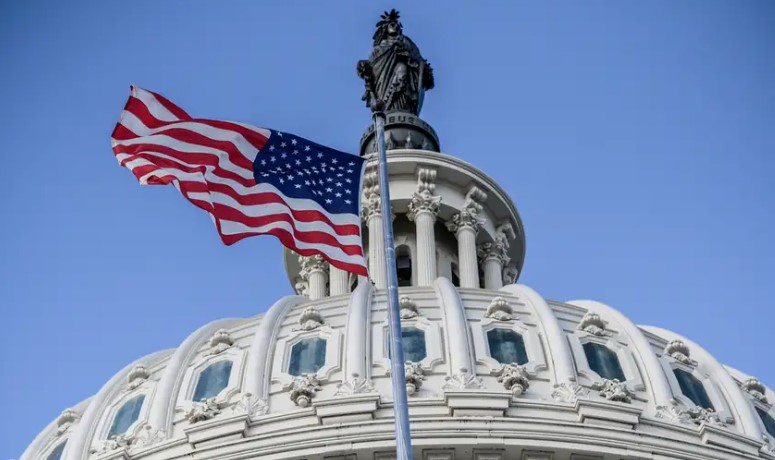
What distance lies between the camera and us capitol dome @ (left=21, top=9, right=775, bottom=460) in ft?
132

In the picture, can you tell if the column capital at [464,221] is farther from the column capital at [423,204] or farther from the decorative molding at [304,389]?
the decorative molding at [304,389]

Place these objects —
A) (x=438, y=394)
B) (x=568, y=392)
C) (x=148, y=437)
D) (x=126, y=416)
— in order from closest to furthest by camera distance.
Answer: (x=438, y=394)
(x=568, y=392)
(x=148, y=437)
(x=126, y=416)

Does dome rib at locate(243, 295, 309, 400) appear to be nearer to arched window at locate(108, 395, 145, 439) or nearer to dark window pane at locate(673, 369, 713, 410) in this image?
arched window at locate(108, 395, 145, 439)

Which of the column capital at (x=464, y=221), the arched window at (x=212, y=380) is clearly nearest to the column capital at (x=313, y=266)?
the column capital at (x=464, y=221)

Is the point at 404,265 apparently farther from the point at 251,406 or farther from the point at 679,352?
the point at 251,406

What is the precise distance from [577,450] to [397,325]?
40.1ft

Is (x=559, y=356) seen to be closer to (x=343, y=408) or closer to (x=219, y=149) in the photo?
(x=343, y=408)

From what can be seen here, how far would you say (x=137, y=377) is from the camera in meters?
46.9

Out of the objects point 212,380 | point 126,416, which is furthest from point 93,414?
point 212,380

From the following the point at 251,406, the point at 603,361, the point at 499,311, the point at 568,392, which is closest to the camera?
the point at 251,406

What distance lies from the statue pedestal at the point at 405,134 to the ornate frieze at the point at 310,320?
14.7 meters

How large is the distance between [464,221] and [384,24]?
33.7 ft

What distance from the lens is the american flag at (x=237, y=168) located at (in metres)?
34.7

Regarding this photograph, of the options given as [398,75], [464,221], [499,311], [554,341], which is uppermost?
[398,75]
